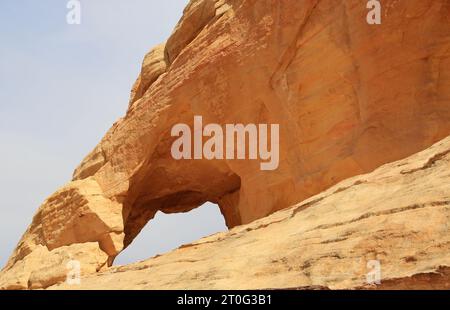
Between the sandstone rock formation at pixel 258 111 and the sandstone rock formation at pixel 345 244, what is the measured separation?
65cm

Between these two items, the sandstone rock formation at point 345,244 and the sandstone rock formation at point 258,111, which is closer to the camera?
the sandstone rock formation at point 345,244

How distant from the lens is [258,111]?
15.5 meters

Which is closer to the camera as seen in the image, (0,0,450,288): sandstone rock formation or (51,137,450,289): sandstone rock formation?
(51,137,450,289): sandstone rock formation

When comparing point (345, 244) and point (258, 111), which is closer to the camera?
point (345, 244)

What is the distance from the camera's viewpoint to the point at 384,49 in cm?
1316

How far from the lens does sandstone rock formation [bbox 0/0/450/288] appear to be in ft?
42.2

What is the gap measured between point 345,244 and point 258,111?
8.32 meters

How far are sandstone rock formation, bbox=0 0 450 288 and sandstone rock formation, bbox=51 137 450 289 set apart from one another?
648 millimetres

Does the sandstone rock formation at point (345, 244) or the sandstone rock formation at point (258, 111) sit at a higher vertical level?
the sandstone rock formation at point (258, 111)

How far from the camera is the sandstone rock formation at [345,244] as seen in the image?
6.56m

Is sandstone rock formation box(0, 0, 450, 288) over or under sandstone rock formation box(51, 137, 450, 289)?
over
